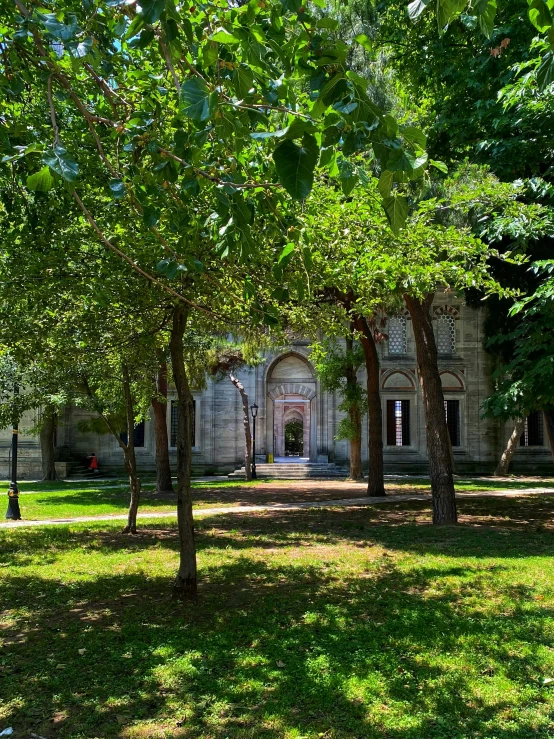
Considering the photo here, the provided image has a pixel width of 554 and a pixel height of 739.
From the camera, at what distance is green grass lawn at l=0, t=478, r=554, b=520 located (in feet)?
55.7

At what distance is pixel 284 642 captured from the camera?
18.0 ft

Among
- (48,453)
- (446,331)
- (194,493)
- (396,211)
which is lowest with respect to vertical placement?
(194,493)

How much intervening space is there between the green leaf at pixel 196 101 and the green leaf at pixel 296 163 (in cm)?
31

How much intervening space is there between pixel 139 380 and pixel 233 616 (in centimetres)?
717

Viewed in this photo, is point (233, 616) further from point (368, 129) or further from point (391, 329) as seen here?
point (391, 329)

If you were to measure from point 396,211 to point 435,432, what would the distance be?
10.2 meters

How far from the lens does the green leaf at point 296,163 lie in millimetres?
2439

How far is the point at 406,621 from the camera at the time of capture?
237 inches

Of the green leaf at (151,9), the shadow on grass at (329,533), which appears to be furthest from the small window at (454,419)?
the green leaf at (151,9)

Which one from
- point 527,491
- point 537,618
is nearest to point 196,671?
point 537,618

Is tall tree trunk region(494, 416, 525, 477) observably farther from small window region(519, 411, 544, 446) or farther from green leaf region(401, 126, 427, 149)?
green leaf region(401, 126, 427, 149)

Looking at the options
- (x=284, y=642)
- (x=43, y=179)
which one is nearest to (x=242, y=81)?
(x=43, y=179)

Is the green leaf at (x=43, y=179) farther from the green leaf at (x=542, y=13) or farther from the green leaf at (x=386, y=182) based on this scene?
the green leaf at (x=542, y=13)

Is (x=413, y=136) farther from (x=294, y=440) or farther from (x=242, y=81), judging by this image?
(x=294, y=440)
